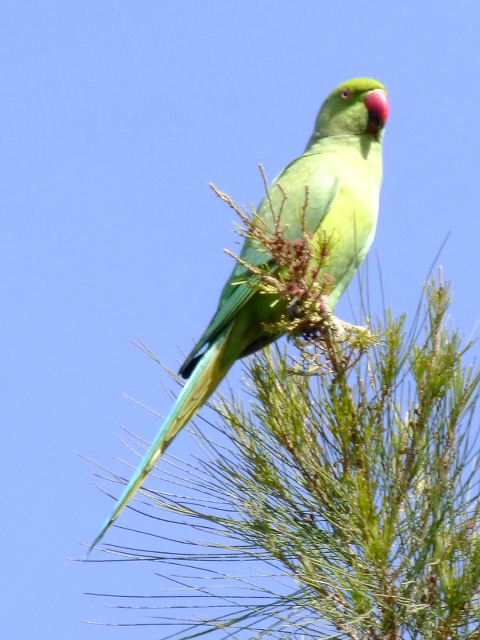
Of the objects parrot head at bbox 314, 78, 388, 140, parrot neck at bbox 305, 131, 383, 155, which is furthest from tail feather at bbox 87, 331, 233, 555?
parrot head at bbox 314, 78, 388, 140

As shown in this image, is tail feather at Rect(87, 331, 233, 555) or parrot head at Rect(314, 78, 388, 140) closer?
tail feather at Rect(87, 331, 233, 555)

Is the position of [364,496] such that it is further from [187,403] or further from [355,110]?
[355,110]

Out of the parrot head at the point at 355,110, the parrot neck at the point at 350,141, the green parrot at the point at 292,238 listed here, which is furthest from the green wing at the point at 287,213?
the parrot head at the point at 355,110

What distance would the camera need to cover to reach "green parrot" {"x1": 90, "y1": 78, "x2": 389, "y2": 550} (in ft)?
8.93

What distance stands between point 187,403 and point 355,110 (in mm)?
1563

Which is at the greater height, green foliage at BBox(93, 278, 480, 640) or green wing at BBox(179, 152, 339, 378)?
green wing at BBox(179, 152, 339, 378)

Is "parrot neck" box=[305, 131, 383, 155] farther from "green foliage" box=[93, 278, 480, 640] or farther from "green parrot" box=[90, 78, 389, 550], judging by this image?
"green foliage" box=[93, 278, 480, 640]

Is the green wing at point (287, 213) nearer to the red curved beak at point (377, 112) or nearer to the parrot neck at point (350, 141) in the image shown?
the parrot neck at point (350, 141)

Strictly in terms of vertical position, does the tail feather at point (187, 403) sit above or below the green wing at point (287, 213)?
below

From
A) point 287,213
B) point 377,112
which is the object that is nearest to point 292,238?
point 287,213

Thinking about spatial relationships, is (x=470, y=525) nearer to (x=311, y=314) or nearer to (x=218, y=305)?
(x=311, y=314)

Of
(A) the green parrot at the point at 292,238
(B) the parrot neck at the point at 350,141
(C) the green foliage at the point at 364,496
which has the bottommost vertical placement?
(C) the green foliage at the point at 364,496

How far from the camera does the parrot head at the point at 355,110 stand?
11.5ft

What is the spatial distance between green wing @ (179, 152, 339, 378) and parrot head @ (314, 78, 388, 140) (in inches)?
13.7
